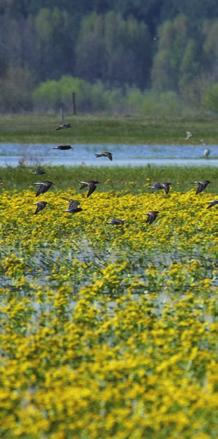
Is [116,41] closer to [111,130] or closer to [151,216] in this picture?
[111,130]

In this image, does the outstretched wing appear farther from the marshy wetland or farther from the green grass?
the green grass

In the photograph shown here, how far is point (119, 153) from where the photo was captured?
5259 cm

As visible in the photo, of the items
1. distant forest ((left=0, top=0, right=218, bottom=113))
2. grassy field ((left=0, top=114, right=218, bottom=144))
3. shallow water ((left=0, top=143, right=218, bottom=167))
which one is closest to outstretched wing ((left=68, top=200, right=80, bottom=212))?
shallow water ((left=0, top=143, right=218, bottom=167))

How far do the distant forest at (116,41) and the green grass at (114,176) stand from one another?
8775 centimetres

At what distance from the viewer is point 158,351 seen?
1169 cm

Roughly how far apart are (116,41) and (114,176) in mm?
111668

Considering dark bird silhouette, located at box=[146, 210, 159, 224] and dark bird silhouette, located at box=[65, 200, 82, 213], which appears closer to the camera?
dark bird silhouette, located at box=[146, 210, 159, 224]

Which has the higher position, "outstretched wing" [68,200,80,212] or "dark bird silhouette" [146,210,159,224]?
"dark bird silhouette" [146,210,159,224]

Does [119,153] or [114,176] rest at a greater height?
[114,176]

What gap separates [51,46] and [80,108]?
31.9 metres

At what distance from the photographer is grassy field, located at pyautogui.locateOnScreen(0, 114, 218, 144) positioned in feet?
205

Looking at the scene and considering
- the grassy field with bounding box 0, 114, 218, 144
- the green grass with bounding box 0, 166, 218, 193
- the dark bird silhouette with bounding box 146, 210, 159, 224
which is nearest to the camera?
the dark bird silhouette with bounding box 146, 210, 159, 224

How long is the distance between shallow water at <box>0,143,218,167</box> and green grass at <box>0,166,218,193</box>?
30.1ft

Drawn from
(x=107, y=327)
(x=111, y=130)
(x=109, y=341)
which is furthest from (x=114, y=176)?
(x=111, y=130)
